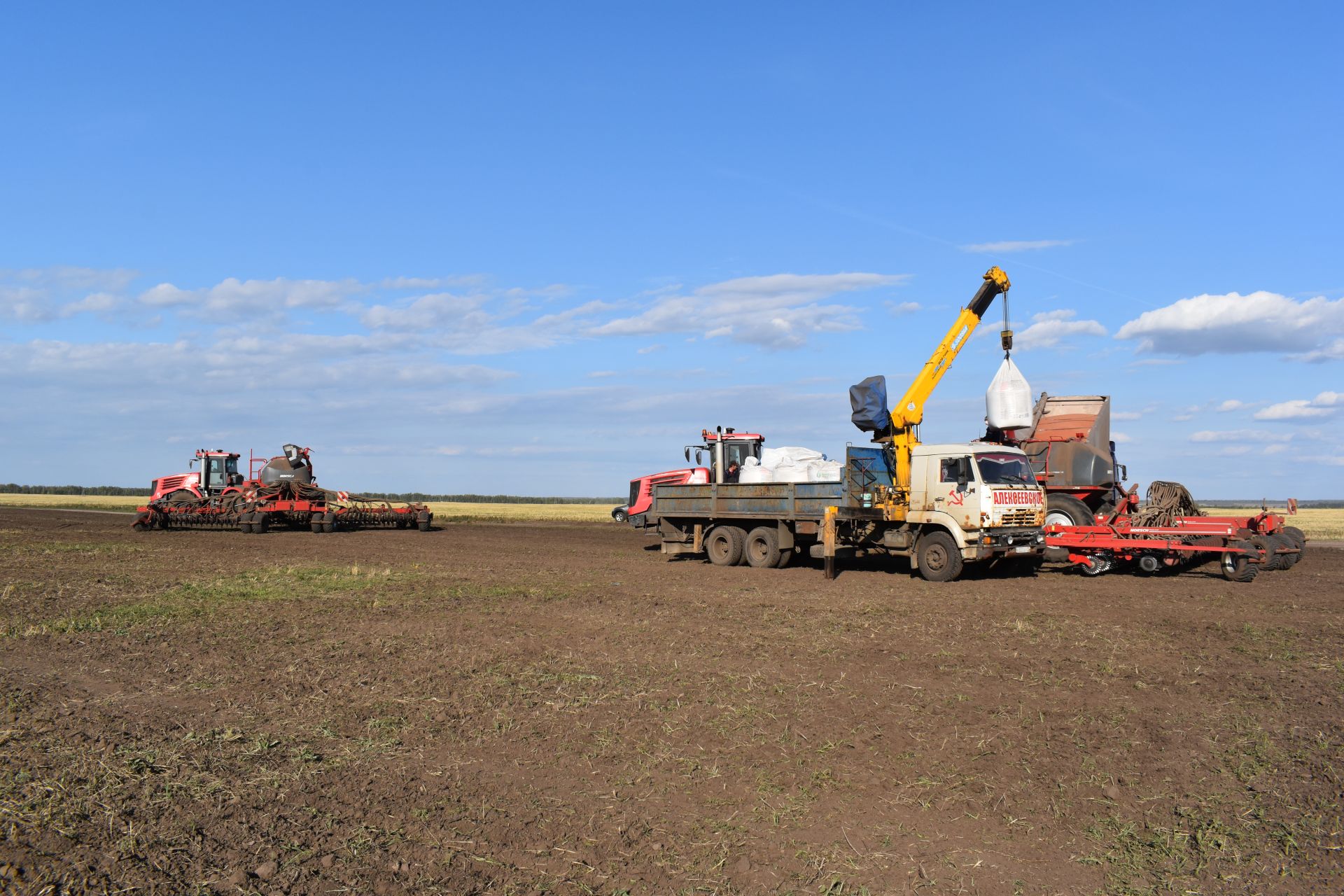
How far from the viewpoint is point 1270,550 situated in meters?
19.5

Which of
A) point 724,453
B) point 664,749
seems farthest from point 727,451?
point 664,749

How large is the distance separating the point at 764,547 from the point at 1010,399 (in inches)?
227

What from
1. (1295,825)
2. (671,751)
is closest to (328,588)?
(671,751)

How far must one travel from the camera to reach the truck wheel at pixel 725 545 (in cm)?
2109

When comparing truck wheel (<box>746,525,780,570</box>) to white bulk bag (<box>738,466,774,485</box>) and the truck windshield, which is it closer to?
white bulk bag (<box>738,466,774,485</box>)

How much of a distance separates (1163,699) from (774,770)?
410 cm

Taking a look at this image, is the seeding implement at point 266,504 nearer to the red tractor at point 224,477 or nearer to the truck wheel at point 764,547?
the red tractor at point 224,477

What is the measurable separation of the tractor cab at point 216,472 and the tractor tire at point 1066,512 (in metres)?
28.4

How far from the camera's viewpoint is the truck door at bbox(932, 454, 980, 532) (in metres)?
17.6

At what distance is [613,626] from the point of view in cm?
1231

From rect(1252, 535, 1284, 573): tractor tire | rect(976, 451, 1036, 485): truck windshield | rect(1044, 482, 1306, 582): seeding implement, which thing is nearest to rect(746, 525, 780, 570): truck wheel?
rect(976, 451, 1036, 485): truck windshield

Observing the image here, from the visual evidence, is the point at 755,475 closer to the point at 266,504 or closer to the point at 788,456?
the point at 788,456

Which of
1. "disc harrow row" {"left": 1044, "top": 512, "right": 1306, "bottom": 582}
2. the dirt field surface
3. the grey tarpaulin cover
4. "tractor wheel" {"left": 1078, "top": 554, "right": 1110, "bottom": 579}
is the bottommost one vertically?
the dirt field surface

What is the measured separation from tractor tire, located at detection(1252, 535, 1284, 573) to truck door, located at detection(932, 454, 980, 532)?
17.5 feet
